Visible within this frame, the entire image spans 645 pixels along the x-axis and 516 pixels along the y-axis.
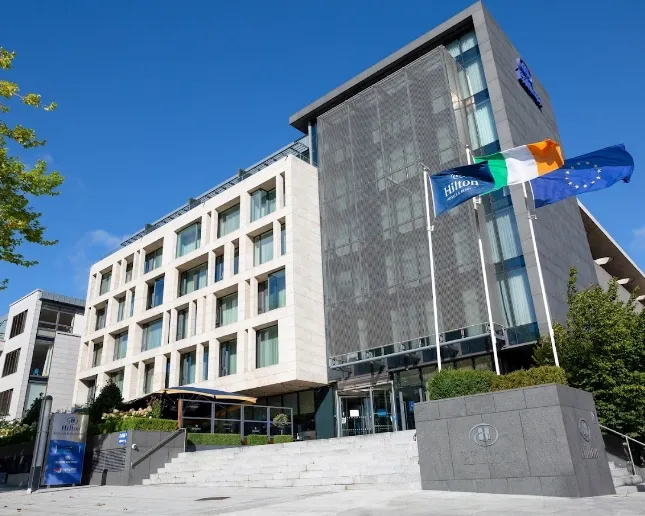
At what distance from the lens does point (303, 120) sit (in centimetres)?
4106

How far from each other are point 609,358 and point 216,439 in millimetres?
17506

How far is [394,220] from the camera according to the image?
3250 cm

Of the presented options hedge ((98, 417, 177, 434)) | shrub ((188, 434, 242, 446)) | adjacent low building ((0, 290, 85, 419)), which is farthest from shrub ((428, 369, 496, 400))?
adjacent low building ((0, 290, 85, 419))

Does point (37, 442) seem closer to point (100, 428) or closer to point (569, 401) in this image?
point (100, 428)

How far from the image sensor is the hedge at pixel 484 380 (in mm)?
14133

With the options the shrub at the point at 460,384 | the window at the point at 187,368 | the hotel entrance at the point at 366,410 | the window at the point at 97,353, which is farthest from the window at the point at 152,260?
the shrub at the point at 460,384

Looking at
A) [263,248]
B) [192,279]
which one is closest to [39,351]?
[192,279]

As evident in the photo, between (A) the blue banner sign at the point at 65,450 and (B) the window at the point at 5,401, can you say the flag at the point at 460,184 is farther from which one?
(B) the window at the point at 5,401

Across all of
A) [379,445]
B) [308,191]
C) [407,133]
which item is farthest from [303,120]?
[379,445]

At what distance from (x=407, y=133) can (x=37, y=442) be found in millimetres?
24386

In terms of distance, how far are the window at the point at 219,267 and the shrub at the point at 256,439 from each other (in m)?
13.8

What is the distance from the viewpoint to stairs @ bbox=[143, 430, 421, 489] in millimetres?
15484

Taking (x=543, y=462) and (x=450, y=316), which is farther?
(x=450, y=316)

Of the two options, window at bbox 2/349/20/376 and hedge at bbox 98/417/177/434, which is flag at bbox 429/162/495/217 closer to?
hedge at bbox 98/417/177/434
